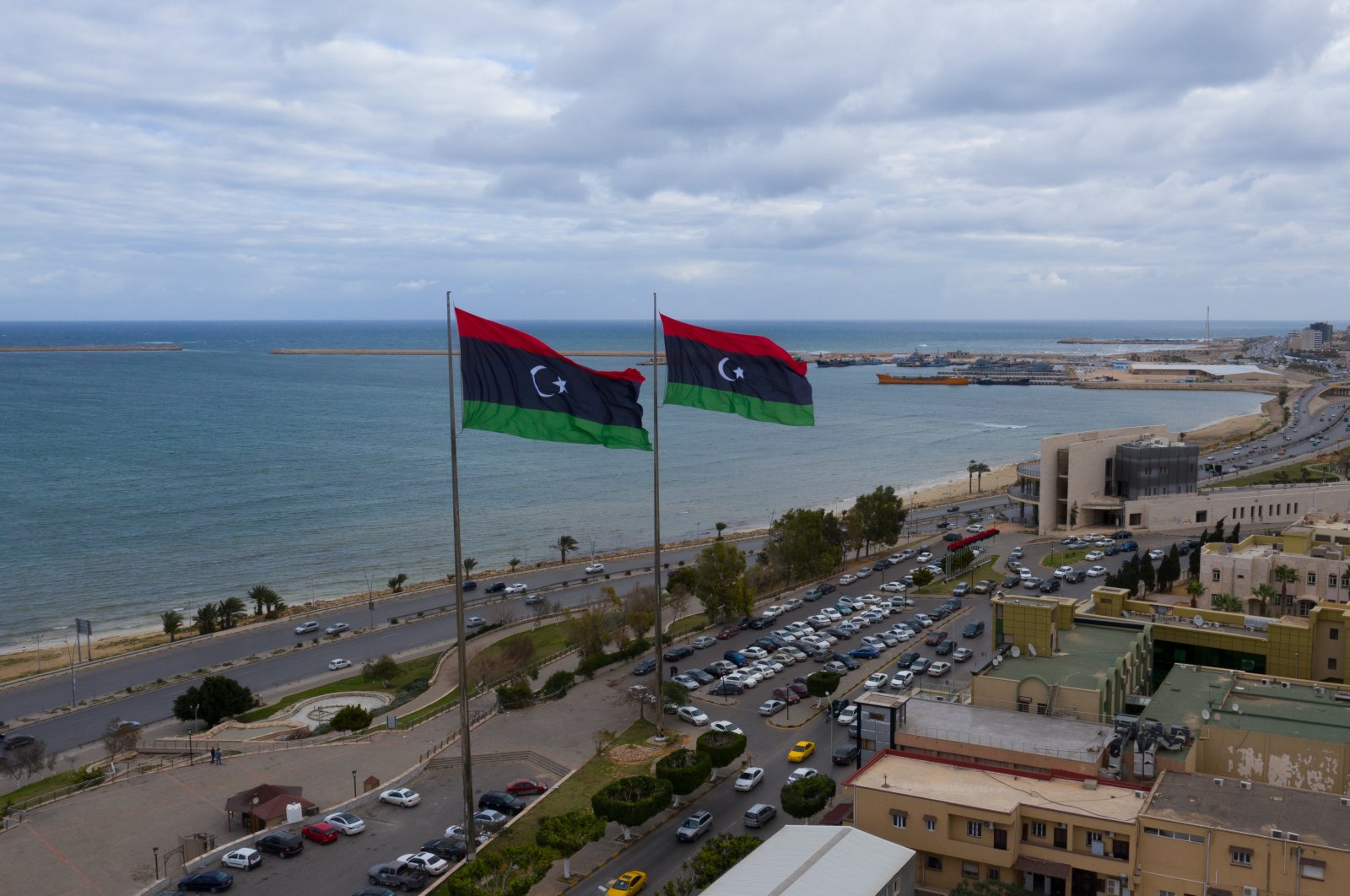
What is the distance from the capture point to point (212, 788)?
1217 inches

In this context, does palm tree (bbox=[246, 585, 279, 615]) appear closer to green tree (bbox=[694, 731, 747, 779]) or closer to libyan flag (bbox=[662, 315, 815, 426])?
green tree (bbox=[694, 731, 747, 779])

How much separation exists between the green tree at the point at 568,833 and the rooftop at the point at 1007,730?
7945 mm

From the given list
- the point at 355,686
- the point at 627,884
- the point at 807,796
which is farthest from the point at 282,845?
the point at 355,686

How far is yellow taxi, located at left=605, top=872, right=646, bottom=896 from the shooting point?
2308 cm

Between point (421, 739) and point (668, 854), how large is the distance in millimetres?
12506

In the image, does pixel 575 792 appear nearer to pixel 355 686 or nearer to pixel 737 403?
pixel 737 403

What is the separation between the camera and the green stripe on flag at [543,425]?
861 inches

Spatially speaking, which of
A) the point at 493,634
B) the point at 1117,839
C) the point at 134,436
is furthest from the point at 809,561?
the point at 134,436

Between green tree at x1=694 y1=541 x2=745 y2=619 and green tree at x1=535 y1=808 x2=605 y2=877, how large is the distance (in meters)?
22.0

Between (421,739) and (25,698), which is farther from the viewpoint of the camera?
(25,698)

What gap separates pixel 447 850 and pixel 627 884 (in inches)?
192

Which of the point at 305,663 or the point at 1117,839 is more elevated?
the point at 1117,839

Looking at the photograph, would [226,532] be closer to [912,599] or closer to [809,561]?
[809,561]

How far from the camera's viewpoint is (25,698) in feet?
145
